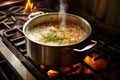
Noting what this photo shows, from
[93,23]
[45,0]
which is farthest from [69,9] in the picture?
[45,0]

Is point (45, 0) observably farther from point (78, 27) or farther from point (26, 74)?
point (26, 74)

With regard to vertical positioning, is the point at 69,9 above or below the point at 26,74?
above

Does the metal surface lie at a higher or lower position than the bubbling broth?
lower

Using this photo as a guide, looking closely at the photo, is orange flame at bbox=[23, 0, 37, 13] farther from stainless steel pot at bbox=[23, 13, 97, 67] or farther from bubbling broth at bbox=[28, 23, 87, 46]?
stainless steel pot at bbox=[23, 13, 97, 67]

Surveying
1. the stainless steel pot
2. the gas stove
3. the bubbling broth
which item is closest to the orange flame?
the gas stove

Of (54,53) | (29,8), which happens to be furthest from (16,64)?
(29,8)

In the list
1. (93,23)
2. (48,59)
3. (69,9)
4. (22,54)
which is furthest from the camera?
(69,9)
